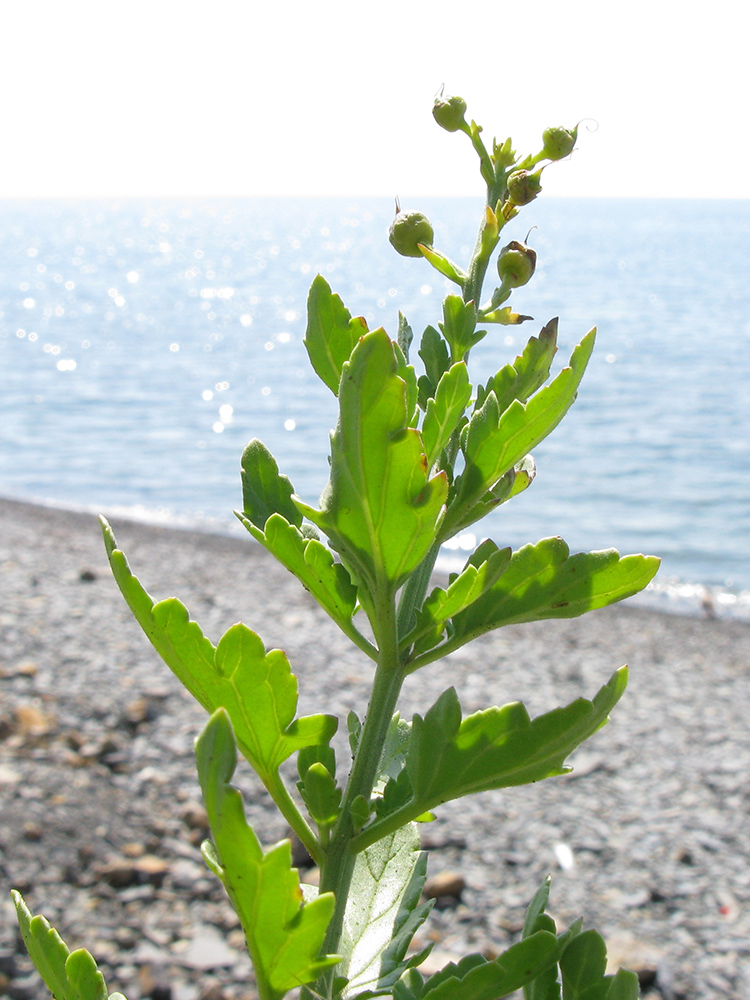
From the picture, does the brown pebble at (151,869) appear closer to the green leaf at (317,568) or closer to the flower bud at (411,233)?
the green leaf at (317,568)

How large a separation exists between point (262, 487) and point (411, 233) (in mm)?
268

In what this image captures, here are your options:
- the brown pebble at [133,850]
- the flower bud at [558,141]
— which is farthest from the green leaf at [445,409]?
the brown pebble at [133,850]

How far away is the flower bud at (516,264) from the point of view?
84 cm

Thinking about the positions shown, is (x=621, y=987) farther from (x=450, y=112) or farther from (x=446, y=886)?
(x=446, y=886)

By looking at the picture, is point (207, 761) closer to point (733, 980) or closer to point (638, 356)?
point (733, 980)

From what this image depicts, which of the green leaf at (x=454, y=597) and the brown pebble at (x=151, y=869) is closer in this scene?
the green leaf at (x=454, y=597)

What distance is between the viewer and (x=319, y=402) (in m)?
18.6

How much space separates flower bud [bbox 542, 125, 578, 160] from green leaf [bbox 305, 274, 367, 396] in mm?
226

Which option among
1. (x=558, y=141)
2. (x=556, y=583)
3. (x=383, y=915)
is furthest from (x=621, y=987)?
(x=558, y=141)

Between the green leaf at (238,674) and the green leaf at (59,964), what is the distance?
0.74 feet

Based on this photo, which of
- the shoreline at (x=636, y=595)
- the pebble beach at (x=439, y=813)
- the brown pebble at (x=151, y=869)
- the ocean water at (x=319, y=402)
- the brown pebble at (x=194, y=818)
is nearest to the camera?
the pebble beach at (x=439, y=813)

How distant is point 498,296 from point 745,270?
2093 inches

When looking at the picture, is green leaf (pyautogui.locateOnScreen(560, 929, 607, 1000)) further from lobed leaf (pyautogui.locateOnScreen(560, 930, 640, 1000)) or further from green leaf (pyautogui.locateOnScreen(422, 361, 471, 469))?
green leaf (pyautogui.locateOnScreen(422, 361, 471, 469))

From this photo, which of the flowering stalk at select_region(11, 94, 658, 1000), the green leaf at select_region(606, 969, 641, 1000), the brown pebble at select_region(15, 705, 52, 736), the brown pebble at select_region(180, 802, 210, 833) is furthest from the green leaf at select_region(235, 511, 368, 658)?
the brown pebble at select_region(15, 705, 52, 736)
